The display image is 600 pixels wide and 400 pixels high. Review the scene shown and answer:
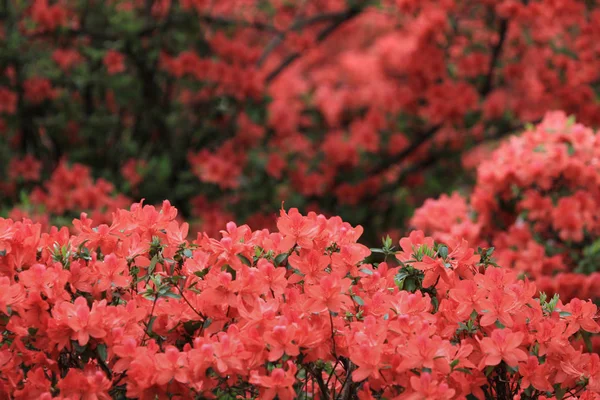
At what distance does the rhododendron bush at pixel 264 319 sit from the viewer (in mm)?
1685

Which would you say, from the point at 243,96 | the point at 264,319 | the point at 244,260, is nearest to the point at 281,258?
the point at 244,260

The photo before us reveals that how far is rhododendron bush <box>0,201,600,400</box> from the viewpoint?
66.3 inches

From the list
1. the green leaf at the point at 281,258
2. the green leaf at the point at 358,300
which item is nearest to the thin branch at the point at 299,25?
the green leaf at the point at 281,258

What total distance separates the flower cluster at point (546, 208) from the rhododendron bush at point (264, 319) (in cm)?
118

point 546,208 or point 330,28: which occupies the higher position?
point 330,28

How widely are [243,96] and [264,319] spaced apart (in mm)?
3384

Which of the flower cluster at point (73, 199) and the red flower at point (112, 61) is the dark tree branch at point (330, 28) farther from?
the flower cluster at point (73, 199)

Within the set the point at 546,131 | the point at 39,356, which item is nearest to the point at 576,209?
the point at 546,131

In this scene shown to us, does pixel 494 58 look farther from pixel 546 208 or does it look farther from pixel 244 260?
pixel 244 260

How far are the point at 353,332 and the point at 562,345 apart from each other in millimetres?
538

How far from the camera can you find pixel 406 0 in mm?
4547

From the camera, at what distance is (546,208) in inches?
126

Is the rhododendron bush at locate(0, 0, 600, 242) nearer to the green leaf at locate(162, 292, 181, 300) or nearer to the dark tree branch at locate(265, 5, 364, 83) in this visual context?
the dark tree branch at locate(265, 5, 364, 83)

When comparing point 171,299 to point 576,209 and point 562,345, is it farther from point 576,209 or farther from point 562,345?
point 576,209
